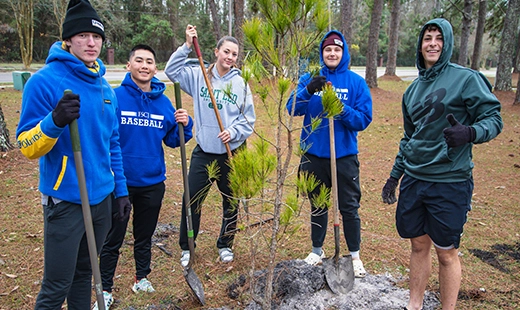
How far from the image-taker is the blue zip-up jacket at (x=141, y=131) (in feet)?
9.11

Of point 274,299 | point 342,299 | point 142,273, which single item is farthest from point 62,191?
point 342,299

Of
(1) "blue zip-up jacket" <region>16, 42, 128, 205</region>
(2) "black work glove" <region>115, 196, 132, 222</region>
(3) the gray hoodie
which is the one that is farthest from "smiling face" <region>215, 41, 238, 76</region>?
(2) "black work glove" <region>115, 196, 132, 222</region>

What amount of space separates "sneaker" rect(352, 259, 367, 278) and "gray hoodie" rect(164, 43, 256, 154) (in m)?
1.42

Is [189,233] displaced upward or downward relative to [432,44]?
downward

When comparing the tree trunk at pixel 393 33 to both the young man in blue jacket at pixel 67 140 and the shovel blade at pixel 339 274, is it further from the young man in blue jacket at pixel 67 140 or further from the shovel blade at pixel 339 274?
the young man in blue jacket at pixel 67 140

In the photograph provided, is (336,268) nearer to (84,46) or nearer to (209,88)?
(209,88)

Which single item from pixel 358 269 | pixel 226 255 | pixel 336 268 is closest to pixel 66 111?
pixel 226 255

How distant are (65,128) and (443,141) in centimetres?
219

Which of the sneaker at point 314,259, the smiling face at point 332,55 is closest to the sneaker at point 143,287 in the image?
the sneaker at point 314,259

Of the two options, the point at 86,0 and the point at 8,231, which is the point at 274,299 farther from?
the point at 8,231

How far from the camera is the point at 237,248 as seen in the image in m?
3.76

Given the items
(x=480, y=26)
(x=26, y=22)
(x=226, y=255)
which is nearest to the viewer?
(x=226, y=255)

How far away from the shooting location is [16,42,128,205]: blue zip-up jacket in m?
1.85

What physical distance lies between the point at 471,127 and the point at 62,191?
2278mm
